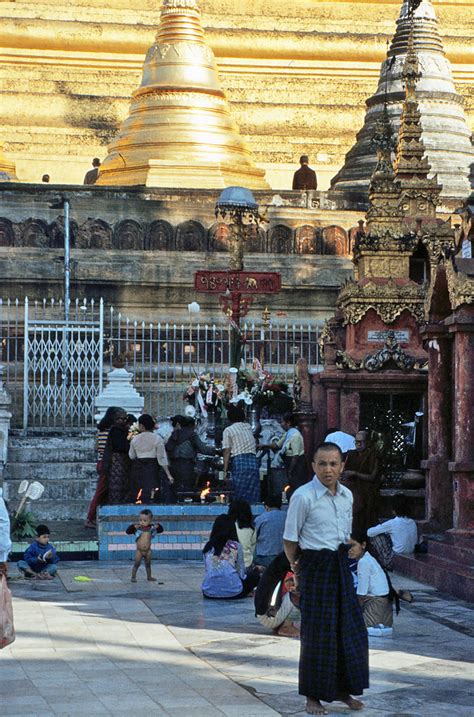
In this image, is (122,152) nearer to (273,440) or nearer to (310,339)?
(310,339)

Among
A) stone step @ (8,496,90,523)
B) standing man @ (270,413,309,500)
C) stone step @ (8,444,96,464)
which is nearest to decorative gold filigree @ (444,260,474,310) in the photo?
standing man @ (270,413,309,500)

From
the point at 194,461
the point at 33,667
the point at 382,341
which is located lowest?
the point at 33,667

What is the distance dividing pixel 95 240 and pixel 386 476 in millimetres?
9343

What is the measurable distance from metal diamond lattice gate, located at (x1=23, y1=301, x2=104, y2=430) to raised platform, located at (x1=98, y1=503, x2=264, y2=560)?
4136mm

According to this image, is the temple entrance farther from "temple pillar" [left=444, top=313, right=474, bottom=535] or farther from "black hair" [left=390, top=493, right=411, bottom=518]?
"temple pillar" [left=444, top=313, right=474, bottom=535]

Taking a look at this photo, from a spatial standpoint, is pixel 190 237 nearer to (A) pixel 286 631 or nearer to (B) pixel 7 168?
(B) pixel 7 168

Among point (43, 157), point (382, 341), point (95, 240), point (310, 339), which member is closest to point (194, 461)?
point (382, 341)

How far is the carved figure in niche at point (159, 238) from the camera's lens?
24.7 metres

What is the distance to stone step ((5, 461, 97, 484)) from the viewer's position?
18.0 m

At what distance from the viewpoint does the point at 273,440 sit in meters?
17.7

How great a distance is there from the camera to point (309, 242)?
24984 millimetres

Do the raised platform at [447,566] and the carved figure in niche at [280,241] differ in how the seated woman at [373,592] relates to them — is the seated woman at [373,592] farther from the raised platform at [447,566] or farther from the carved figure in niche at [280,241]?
the carved figure in niche at [280,241]

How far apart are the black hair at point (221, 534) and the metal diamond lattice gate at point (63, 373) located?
6.94 m

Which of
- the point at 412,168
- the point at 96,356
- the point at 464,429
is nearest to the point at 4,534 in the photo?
the point at 464,429
